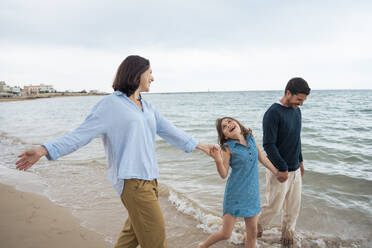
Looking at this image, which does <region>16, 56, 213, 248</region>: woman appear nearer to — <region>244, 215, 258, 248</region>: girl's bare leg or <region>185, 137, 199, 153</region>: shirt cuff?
<region>185, 137, 199, 153</region>: shirt cuff

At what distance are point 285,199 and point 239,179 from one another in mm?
1193

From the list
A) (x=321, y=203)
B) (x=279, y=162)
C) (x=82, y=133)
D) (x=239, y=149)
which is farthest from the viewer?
(x=321, y=203)

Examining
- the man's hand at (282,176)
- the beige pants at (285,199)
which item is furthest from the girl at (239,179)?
the beige pants at (285,199)

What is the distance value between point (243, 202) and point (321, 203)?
11.5 ft

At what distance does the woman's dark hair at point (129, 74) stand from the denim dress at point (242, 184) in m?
1.26

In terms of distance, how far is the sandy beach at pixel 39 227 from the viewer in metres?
3.39

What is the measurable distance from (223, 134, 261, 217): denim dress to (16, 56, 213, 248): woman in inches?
Answer: 36.7

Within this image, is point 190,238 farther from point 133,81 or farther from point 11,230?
point 133,81

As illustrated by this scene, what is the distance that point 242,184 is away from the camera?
110 inches

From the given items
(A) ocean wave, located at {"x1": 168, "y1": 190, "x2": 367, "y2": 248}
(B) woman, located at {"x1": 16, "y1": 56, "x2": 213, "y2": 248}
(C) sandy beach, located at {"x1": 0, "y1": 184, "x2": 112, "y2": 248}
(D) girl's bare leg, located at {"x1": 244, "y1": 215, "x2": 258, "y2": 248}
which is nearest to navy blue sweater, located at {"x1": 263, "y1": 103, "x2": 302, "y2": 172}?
(D) girl's bare leg, located at {"x1": 244, "y1": 215, "x2": 258, "y2": 248}

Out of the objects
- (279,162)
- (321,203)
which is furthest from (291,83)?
(321,203)

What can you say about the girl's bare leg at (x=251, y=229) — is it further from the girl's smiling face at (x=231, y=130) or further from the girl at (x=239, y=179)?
the girl's smiling face at (x=231, y=130)

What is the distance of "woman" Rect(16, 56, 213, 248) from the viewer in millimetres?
2062

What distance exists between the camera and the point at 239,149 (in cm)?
284
